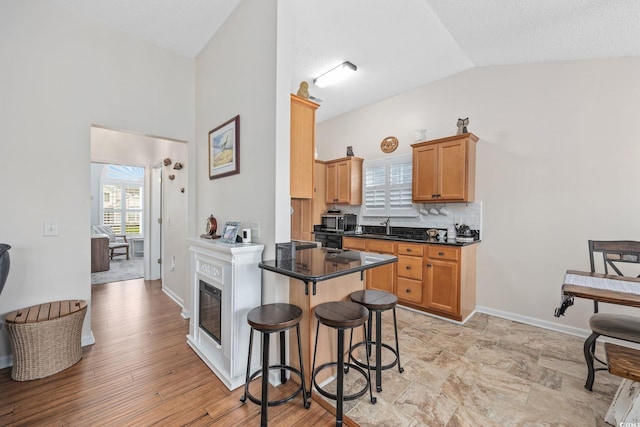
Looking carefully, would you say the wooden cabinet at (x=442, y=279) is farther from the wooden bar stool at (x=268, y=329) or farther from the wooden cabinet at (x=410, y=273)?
the wooden bar stool at (x=268, y=329)

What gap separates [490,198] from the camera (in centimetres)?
348

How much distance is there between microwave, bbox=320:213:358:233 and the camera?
191 inches

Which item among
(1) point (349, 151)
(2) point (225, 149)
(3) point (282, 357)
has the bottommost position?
(3) point (282, 357)

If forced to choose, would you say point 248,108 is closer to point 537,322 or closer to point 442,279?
point 442,279

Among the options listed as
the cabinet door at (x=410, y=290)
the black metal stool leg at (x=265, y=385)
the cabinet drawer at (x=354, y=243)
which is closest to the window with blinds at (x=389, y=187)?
the cabinet drawer at (x=354, y=243)

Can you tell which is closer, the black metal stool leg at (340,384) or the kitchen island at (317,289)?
the black metal stool leg at (340,384)

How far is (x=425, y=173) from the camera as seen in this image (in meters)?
3.75

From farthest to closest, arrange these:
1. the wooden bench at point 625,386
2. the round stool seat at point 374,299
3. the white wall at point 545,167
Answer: the white wall at point 545,167
the round stool seat at point 374,299
the wooden bench at point 625,386

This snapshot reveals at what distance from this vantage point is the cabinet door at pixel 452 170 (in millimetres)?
3389

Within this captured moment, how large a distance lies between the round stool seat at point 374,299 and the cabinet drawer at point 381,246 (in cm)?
168

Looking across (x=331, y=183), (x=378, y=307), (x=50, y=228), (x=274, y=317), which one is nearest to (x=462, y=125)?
(x=331, y=183)

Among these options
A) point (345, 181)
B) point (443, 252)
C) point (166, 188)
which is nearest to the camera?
point (443, 252)

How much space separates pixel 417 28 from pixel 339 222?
303 centimetres

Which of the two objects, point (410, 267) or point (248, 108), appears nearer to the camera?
point (248, 108)
